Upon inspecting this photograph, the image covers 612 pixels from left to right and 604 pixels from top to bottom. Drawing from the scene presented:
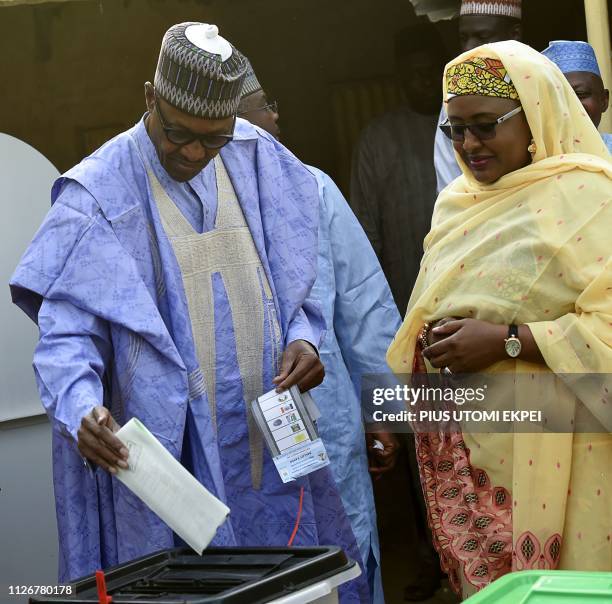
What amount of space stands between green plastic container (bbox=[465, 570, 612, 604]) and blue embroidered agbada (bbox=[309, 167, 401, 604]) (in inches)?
81.3

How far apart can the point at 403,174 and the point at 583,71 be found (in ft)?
4.28

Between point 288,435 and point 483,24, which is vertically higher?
point 483,24

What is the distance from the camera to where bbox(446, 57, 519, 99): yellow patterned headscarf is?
3555 mm

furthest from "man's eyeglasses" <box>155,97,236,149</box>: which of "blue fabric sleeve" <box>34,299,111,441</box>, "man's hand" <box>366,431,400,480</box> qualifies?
"man's hand" <box>366,431,400,480</box>

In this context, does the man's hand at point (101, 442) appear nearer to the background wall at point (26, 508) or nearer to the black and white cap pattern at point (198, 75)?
the black and white cap pattern at point (198, 75)

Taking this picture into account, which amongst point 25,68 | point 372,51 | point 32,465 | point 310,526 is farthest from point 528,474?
point 372,51

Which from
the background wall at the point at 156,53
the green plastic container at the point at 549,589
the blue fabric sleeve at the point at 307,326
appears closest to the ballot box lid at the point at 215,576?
the green plastic container at the point at 549,589

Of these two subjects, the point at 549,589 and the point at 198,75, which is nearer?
the point at 549,589

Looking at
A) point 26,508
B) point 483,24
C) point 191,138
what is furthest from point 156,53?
point 191,138

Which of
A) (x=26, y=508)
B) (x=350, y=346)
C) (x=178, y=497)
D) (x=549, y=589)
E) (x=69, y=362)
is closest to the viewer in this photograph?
(x=549, y=589)

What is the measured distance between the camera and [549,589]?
2553 millimetres

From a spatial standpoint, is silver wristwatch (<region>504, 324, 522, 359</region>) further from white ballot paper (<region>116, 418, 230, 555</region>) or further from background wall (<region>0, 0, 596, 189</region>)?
background wall (<region>0, 0, 596, 189</region>)

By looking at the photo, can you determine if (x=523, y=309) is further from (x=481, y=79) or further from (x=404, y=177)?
(x=404, y=177)

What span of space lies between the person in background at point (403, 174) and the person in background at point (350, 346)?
1.18 meters
